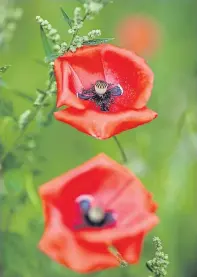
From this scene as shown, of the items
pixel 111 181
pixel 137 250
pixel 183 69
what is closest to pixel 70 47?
pixel 111 181

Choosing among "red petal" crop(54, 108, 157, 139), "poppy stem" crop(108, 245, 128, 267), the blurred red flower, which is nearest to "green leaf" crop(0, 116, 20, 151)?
"red petal" crop(54, 108, 157, 139)

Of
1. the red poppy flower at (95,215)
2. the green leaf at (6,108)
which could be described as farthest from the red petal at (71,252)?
the green leaf at (6,108)

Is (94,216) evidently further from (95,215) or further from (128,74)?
(128,74)

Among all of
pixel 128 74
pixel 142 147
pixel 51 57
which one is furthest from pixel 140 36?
pixel 51 57

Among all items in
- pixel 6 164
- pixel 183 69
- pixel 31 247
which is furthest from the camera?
pixel 183 69

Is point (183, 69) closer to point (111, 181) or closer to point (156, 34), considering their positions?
point (156, 34)

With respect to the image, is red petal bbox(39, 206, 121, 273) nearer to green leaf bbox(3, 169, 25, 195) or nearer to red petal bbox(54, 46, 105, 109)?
red petal bbox(54, 46, 105, 109)
